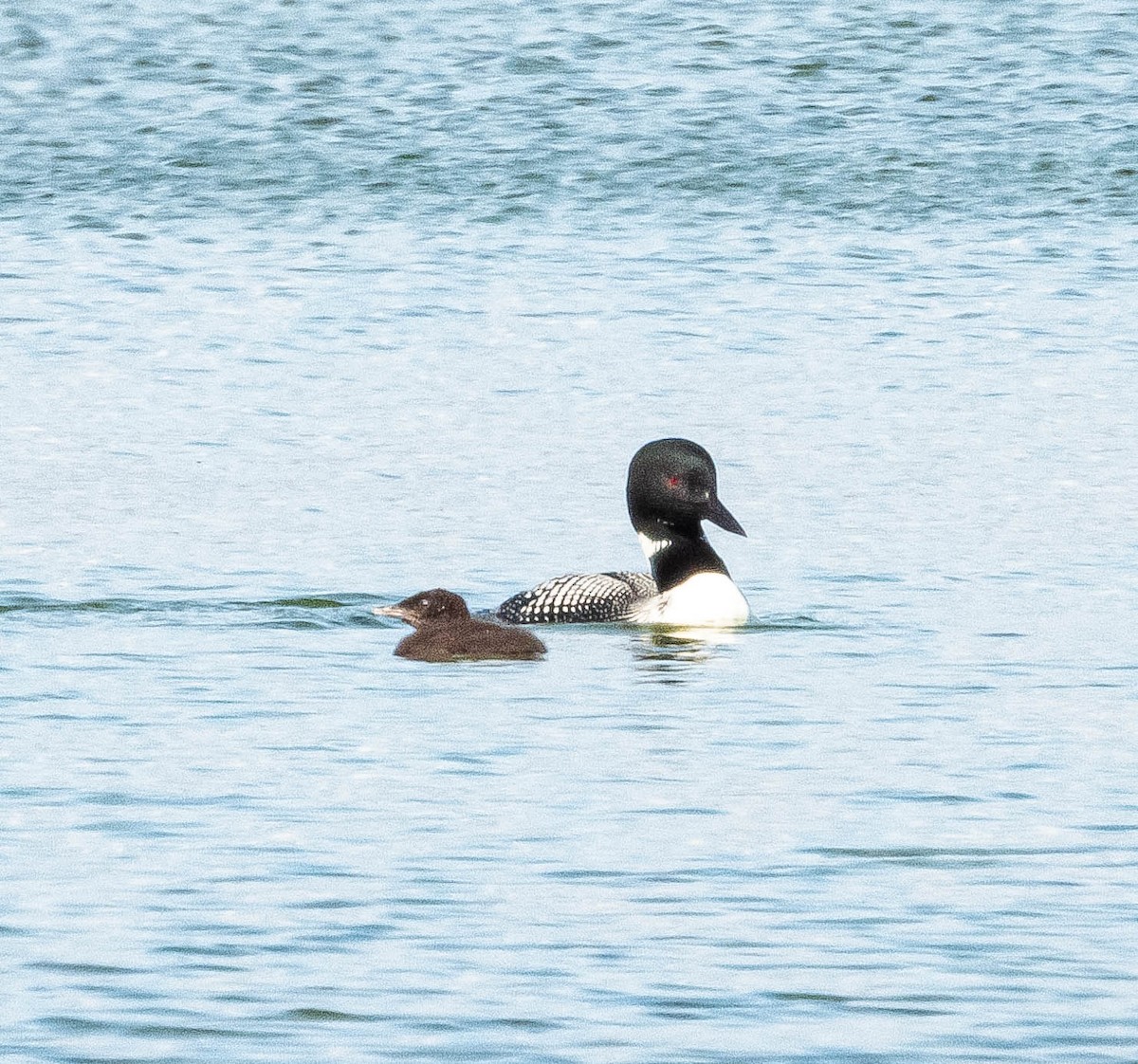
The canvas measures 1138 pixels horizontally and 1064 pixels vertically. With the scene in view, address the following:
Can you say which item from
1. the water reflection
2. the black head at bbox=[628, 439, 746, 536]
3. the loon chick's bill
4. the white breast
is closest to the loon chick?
the water reflection

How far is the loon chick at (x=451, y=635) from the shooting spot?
1230 cm

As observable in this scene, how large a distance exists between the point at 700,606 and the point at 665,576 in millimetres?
696

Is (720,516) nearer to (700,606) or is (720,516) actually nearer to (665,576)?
(665,576)

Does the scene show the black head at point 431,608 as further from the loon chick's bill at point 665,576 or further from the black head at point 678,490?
the black head at point 678,490

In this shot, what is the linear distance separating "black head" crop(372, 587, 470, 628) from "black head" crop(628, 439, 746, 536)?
6.54 ft

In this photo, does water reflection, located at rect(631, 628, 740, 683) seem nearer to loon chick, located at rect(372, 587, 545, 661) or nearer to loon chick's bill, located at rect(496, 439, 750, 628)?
loon chick's bill, located at rect(496, 439, 750, 628)

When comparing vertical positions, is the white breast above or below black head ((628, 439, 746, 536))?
below

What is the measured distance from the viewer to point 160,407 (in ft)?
62.4

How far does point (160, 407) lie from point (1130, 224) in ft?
36.0

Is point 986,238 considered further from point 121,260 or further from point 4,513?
point 4,513

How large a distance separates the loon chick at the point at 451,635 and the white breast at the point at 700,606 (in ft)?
3.68

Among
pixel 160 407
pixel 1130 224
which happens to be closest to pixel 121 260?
pixel 160 407

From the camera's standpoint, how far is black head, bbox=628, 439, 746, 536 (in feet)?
Answer: 47.0

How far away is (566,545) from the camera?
49.9 feet
